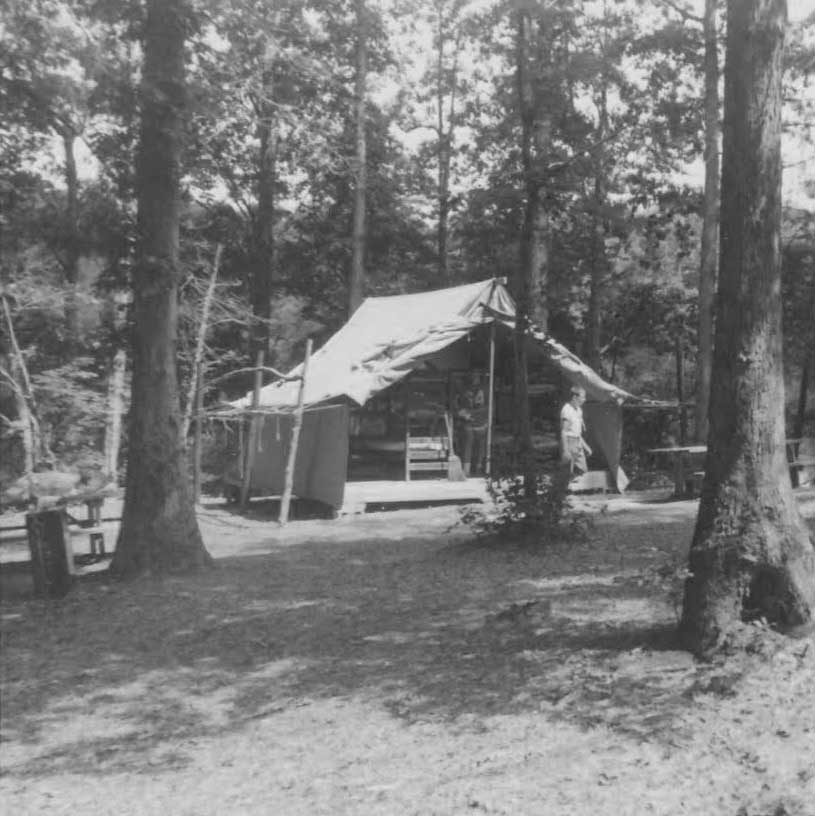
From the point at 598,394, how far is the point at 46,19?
11826 millimetres

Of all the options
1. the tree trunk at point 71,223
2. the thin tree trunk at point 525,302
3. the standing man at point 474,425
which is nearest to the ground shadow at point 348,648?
the thin tree trunk at point 525,302

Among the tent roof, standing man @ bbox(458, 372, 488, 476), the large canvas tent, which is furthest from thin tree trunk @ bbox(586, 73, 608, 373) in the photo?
standing man @ bbox(458, 372, 488, 476)

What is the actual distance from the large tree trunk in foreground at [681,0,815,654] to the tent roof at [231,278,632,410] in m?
9.87

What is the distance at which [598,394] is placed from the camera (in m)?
18.8

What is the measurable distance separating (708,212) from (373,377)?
26.6 feet

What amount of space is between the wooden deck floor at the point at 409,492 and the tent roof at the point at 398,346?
5.82ft

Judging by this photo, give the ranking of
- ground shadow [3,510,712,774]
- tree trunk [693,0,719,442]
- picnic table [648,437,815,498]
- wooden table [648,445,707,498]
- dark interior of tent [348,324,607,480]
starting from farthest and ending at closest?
tree trunk [693,0,719,442]
dark interior of tent [348,324,607,480]
wooden table [648,445,707,498]
picnic table [648,437,815,498]
ground shadow [3,510,712,774]

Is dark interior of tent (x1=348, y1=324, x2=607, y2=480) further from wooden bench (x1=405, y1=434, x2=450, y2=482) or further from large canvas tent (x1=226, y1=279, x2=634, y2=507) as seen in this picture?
large canvas tent (x1=226, y1=279, x2=634, y2=507)

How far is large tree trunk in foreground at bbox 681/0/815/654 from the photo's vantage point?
5480 millimetres

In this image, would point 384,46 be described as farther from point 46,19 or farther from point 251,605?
point 251,605

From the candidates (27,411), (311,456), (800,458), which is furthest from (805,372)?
(27,411)

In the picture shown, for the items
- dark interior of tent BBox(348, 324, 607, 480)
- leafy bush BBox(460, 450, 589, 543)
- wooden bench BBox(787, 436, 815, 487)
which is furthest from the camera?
dark interior of tent BBox(348, 324, 607, 480)

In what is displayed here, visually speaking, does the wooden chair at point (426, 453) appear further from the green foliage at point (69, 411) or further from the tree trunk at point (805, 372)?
the tree trunk at point (805, 372)

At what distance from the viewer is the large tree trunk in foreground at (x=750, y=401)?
548 cm
